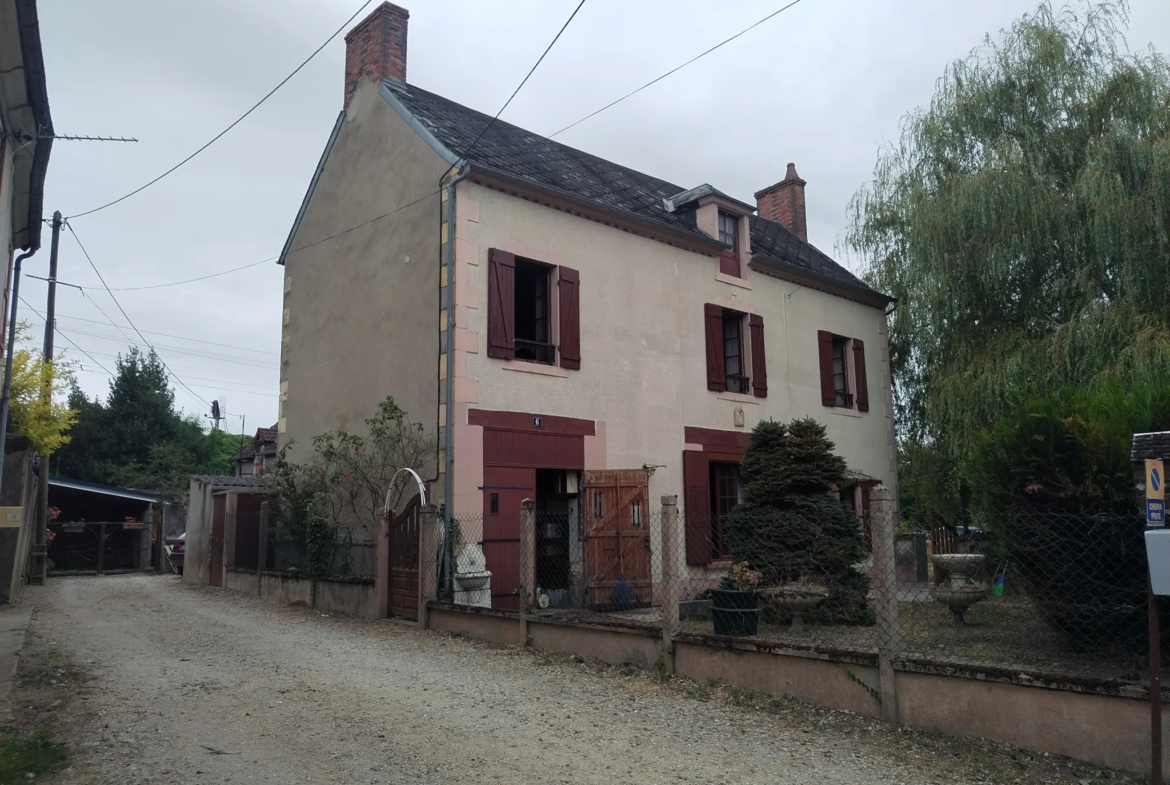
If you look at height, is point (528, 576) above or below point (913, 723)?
above

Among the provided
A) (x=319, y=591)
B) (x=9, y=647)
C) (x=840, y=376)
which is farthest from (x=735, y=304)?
A: (x=9, y=647)

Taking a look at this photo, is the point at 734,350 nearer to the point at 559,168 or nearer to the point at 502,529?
the point at 559,168

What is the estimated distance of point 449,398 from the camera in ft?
37.6

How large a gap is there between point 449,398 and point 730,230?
7135 millimetres

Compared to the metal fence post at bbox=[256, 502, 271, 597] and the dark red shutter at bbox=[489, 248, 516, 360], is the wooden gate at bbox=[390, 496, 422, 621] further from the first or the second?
the metal fence post at bbox=[256, 502, 271, 597]

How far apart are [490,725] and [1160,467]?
4.33 meters

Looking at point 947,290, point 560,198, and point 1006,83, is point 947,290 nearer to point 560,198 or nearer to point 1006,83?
point 1006,83

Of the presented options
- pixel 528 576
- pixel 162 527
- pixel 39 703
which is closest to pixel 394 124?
pixel 528 576

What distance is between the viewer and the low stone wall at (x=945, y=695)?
4.88 m

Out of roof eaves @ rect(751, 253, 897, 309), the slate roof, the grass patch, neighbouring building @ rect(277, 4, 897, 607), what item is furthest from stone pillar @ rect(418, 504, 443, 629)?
roof eaves @ rect(751, 253, 897, 309)

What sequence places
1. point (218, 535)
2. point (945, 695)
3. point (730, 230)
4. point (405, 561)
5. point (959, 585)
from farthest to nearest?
point (218, 535) < point (730, 230) < point (405, 561) < point (959, 585) < point (945, 695)

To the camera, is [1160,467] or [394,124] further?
[394,124]

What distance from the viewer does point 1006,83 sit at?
52.0 ft

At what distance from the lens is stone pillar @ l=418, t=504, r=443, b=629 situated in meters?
10.6
